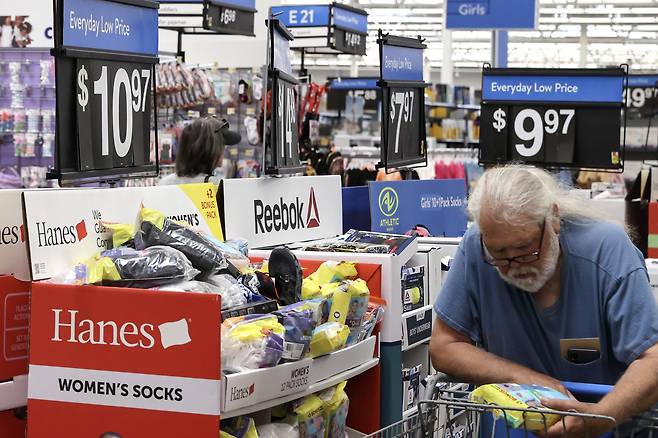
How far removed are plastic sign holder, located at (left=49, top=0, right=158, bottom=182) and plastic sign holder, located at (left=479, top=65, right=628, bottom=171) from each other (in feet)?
9.76

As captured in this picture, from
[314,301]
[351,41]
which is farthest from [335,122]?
[314,301]

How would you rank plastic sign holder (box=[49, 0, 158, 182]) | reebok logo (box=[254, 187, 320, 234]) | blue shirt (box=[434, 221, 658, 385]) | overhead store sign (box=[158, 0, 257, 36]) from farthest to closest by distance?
overhead store sign (box=[158, 0, 257, 36])
reebok logo (box=[254, 187, 320, 234])
plastic sign holder (box=[49, 0, 158, 182])
blue shirt (box=[434, 221, 658, 385])

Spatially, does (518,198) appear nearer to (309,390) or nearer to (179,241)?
(309,390)

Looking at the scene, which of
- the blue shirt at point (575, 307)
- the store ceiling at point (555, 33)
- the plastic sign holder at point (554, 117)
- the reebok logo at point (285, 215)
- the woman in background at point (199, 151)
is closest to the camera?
the blue shirt at point (575, 307)

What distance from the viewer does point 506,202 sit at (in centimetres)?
257

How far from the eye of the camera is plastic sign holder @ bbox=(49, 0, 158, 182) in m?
3.28

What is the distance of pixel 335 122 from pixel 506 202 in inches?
673

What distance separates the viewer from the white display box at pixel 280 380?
8.30 feet

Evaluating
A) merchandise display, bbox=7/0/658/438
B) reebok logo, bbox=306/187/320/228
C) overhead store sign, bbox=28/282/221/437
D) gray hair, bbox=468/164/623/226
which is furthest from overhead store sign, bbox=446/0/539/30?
overhead store sign, bbox=28/282/221/437

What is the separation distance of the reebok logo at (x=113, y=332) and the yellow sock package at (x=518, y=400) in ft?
2.36

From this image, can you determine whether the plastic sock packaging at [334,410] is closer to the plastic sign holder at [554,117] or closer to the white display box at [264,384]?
the white display box at [264,384]

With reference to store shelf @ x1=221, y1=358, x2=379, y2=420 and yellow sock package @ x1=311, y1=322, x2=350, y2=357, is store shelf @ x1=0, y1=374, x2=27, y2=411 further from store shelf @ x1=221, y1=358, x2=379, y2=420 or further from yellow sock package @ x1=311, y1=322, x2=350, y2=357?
yellow sock package @ x1=311, y1=322, x2=350, y2=357

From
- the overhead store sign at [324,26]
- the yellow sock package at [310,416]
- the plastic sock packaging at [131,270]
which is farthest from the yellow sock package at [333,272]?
the overhead store sign at [324,26]

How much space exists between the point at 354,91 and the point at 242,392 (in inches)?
625
